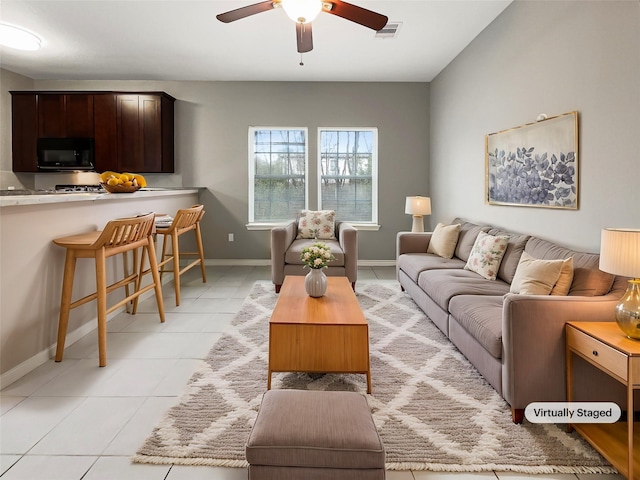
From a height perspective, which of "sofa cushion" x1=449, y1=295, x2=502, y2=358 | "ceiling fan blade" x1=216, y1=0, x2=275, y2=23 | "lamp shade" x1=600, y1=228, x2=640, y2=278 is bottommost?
"sofa cushion" x1=449, y1=295, x2=502, y2=358

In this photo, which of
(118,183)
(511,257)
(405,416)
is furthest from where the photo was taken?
(118,183)

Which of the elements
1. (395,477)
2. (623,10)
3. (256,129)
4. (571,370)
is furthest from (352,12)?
(256,129)

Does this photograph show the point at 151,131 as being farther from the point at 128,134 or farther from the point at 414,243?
the point at 414,243

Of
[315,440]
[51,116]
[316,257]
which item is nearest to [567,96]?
[316,257]

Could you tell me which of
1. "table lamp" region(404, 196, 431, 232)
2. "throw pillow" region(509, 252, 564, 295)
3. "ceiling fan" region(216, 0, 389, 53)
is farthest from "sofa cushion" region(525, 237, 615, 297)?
"table lamp" region(404, 196, 431, 232)

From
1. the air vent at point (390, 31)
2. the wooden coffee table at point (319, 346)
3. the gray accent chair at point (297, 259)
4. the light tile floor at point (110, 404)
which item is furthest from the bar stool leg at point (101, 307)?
the air vent at point (390, 31)

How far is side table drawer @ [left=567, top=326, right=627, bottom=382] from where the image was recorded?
160 centimetres

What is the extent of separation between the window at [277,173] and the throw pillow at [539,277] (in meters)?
4.08

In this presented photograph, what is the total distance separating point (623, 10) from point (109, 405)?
3.55 meters

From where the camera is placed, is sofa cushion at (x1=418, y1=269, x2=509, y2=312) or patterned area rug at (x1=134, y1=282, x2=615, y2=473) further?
sofa cushion at (x1=418, y1=269, x2=509, y2=312)

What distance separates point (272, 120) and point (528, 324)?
496 cm

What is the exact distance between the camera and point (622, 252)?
5.82 feet

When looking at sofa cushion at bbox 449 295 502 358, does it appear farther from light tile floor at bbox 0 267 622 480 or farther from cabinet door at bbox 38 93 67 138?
cabinet door at bbox 38 93 67 138

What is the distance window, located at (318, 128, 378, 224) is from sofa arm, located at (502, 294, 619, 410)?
436cm
